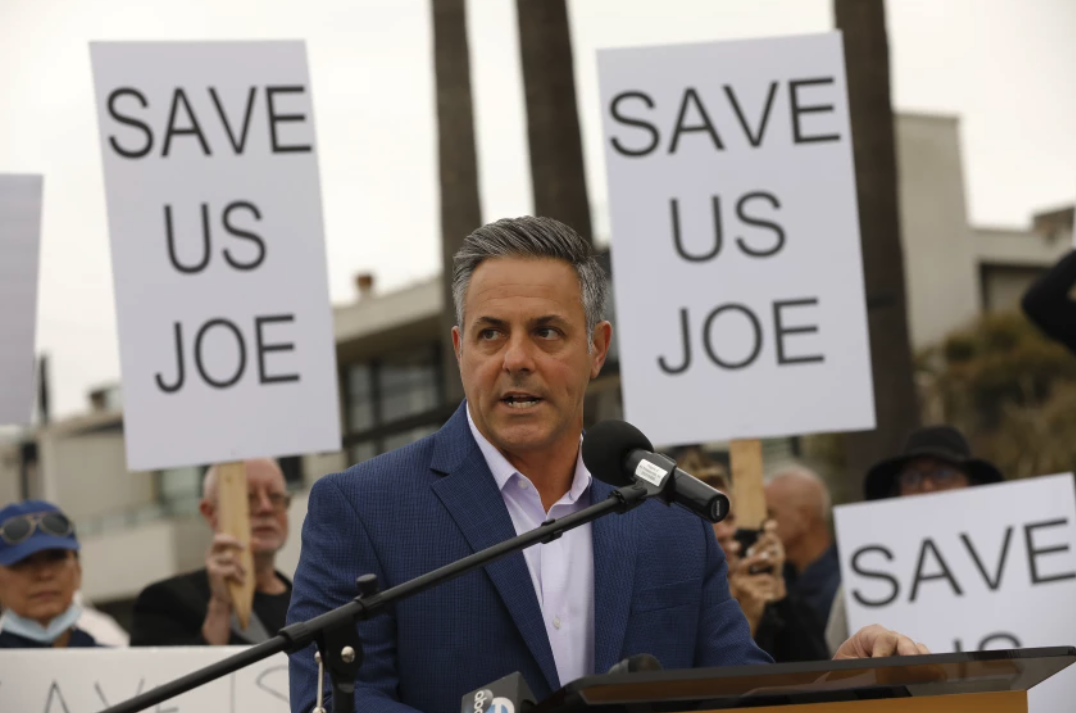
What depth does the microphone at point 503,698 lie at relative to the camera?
7.89 ft

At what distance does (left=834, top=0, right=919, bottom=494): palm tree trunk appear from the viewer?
412 inches

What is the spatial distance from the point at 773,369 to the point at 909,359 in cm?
512

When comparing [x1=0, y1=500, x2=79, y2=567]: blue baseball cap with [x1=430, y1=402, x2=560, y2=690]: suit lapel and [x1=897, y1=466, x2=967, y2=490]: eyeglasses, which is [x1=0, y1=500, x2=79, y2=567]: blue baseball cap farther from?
[x1=897, y1=466, x2=967, y2=490]: eyeglasses

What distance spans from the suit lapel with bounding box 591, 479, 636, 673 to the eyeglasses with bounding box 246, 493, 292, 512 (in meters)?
2.88

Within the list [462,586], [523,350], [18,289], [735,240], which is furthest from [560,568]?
[18,289]

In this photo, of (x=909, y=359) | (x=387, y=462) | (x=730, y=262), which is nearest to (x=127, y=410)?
(x=730, y=262)

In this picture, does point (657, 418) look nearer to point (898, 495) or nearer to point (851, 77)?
point (898, 495)

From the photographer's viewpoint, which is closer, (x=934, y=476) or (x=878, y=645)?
(x=878, y=645)

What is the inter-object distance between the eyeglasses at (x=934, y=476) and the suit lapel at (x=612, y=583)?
3.28m

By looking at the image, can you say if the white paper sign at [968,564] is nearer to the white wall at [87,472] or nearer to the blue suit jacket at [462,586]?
the blue suit jacket at [462,586]

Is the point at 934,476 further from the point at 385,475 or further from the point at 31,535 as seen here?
the point at 385,475

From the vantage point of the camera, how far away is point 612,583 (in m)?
3.10

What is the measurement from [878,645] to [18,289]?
153 inches

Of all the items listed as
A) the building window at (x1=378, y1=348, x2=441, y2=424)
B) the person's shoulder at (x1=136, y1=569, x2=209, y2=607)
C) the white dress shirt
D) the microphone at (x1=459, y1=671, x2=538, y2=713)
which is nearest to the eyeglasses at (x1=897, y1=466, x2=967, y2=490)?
the person's shoulder at (x1=136, y1=569, x2=209, y2=607)
